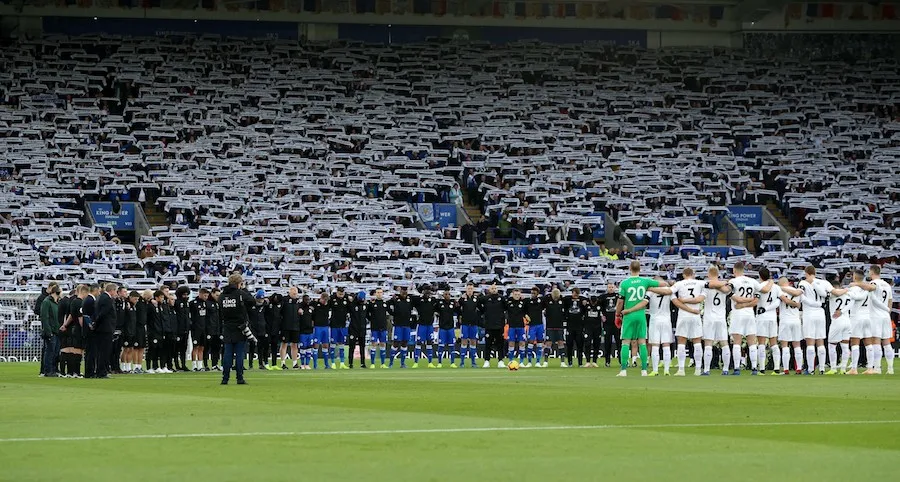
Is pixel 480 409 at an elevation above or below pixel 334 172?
below

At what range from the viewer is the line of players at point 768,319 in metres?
27.3

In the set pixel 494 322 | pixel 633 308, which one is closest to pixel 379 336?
pixel 494 322

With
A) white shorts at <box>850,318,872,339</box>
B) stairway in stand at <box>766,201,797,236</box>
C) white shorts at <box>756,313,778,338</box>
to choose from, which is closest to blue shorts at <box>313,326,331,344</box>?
white shorts at <box>756,313,778,338</box>

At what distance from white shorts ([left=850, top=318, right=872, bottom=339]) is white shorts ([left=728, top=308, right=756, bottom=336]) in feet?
6.89

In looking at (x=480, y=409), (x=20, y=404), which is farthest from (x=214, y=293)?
(x=480, y=409)

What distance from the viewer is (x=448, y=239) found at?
165 ft

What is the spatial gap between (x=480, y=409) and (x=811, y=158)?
146ft

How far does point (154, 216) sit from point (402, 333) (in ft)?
53.7

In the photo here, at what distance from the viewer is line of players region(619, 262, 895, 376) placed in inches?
1076

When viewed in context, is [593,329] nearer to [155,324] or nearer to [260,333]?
[260,333]

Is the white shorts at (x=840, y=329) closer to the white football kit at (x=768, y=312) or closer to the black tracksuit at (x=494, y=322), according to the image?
the white football kit at (x=768, y=312)

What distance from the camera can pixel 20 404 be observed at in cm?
1814

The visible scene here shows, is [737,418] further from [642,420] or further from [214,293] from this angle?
[214,293]

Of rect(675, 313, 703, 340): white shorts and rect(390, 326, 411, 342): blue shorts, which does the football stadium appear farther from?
rect(390, 326, 411, 342): blue shorts
